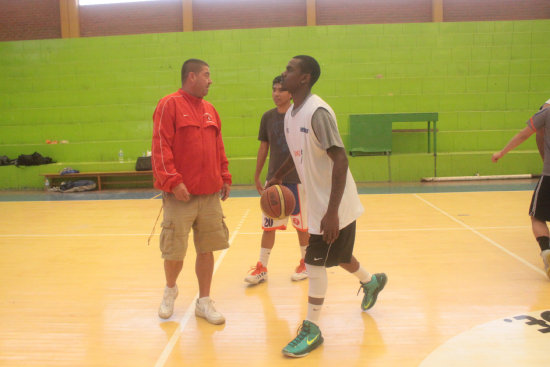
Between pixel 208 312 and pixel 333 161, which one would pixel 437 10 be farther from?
pixel 208 312

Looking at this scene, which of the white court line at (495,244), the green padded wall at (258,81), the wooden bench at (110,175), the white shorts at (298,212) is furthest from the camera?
the green padded wall at (258,81)

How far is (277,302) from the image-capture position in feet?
10.6

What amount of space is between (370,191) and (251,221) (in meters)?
3.63

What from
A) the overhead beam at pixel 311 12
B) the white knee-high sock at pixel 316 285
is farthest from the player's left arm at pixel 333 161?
the overhead beam at pixel 311 12

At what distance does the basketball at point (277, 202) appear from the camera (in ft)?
9.64

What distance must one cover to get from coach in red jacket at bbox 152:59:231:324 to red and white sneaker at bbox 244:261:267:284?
0.67 metres

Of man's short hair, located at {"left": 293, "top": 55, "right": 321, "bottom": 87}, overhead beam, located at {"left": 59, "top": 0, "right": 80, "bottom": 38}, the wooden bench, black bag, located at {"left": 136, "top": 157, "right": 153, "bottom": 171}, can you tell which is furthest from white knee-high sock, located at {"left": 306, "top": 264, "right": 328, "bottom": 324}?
overhead beam, located at {"left": 59, "top": 0, "right": 80, "bottom": 38}

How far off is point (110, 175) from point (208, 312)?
→ 8.69 meters

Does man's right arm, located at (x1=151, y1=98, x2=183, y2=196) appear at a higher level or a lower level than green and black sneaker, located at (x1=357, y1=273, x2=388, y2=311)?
higher

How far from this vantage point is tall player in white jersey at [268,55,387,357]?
7.52 feet

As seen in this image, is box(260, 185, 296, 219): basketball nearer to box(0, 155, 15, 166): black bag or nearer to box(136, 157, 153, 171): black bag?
box(136, 157, 153, 171): black bag

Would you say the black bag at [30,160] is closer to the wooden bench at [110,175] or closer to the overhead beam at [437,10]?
the wooden bench at [110,175]

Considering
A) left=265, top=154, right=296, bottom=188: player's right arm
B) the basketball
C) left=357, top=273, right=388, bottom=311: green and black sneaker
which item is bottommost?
left=357, top=273, right=388, bottom=311: green and black sneaker

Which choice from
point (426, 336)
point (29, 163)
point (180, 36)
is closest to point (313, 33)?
point (180, 36)
